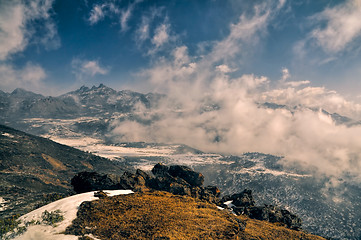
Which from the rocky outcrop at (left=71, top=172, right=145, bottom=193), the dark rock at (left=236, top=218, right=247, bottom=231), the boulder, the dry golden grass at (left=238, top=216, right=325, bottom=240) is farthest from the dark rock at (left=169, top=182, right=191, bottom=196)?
the dark rock at (left=236, top=218, right=247, bottom=231)

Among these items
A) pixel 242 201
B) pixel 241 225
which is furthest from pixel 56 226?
pixel 242 201

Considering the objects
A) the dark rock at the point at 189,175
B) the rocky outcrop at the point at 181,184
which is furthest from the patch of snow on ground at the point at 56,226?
the dark rock at the point at 189,175

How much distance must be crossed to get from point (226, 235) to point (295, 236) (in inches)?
698

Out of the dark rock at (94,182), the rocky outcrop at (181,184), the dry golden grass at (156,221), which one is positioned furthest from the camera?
the rocky outcrop at (181,184)

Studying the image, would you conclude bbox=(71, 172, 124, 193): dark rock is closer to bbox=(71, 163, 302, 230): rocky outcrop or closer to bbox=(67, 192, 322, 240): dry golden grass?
bbox=(71, 163, 302, 230): rocky outcrop

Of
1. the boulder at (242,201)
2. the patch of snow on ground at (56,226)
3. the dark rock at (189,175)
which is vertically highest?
the dark rock at (189,175)

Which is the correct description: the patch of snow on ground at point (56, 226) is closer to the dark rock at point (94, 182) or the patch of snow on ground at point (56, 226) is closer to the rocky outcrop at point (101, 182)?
the dark rock at point (94, 182)

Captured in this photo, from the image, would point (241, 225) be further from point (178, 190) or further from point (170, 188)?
point (170, 188)

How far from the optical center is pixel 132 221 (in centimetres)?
2773

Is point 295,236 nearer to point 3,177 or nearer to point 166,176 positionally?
point 166,176

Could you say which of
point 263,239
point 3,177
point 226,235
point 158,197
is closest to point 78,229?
point 158,197

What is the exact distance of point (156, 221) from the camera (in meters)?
28.0

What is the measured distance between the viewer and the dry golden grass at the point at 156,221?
25.8 m

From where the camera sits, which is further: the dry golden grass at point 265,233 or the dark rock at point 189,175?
the dark rock at point 189,175
